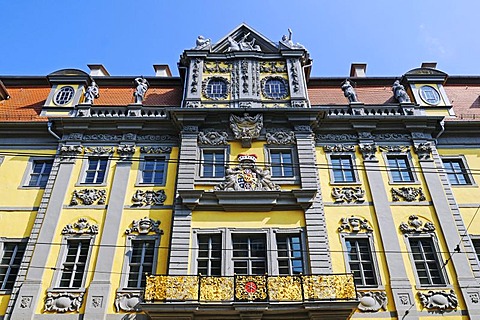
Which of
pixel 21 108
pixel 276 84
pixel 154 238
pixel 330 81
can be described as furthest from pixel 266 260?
pixel 21 108

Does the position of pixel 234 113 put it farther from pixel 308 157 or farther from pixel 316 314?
pixel 316 314

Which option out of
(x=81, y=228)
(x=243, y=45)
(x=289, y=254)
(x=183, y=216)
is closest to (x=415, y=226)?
(x=289, y=254)

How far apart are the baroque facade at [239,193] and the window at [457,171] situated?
63 millimetres

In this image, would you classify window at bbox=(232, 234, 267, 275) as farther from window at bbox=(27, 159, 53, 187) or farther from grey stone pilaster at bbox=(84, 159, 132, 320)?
window at bbox=(27, 159, 53, 187)

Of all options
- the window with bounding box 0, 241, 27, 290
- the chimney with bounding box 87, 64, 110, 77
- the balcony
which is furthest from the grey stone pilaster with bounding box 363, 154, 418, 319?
the chimney with bounding box 87, 64, 110, 77

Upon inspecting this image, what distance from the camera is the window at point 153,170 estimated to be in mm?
18625

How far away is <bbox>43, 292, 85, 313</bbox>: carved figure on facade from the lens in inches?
595

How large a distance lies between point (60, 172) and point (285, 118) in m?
10.7

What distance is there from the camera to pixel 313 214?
16.9 meters

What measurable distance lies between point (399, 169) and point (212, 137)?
8.76 meters

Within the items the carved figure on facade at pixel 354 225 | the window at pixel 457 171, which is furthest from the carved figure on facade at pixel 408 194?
the window at pixel 457 171

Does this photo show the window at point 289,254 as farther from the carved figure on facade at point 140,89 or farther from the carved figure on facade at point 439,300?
the carved figure on facade at point 140,89

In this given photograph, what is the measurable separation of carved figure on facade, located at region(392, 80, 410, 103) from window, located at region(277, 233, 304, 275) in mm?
9793

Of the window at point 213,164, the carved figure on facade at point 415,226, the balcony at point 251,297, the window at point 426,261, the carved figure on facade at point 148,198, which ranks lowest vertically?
the balcony at point 251,297
